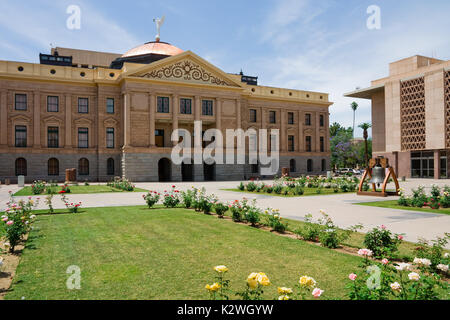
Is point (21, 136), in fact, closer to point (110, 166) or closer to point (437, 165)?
point (110, 166)

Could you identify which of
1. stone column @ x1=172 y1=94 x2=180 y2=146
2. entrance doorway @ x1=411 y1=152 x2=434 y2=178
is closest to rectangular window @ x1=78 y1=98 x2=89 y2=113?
stone column @ x1=172 y1=94 x2=180 y2=146

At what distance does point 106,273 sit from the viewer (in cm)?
578

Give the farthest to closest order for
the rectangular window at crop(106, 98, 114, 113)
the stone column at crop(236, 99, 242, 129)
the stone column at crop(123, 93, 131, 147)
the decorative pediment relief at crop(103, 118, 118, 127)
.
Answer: the stone column at crop(236, 99, 242, 129), the rectangular window at crop(106, 98, 114, 113), the decorative pediment relief at crop(103, 118, 118, 127), the stone column at crop(123, 93, 131, 147)

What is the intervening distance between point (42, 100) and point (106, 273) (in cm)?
4148

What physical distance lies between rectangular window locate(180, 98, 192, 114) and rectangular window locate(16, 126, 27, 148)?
64.3ft

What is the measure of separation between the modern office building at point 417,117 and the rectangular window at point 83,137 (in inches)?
1765

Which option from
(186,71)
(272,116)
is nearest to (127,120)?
(186,71)

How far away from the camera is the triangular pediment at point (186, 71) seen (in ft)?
136

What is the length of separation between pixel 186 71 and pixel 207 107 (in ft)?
18.7

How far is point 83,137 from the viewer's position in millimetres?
42438

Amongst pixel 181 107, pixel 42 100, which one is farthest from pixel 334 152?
pixel 42 100

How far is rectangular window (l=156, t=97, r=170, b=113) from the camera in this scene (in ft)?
140

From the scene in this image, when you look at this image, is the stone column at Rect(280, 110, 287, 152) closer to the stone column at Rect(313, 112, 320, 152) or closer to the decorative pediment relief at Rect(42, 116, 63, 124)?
the stone column at Rect(313, 112, 320, 152)

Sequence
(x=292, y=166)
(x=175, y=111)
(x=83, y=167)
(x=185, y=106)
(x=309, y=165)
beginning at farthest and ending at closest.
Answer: (x=309, y=165) → (x=292, y=166) → (x=185, y=106) → (x=175, y=111) → (x=83, y=167)
